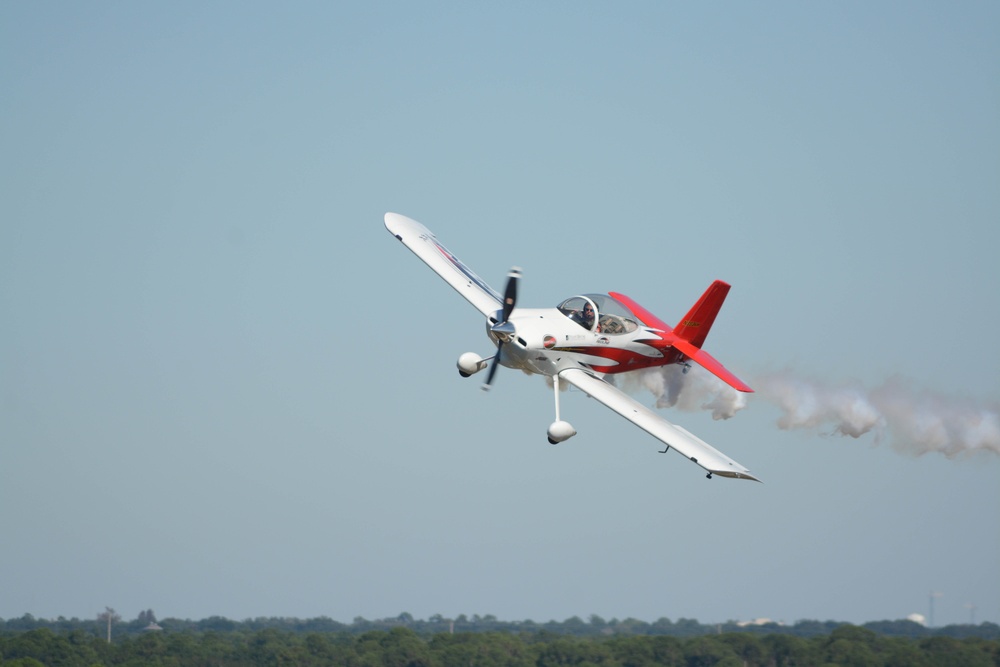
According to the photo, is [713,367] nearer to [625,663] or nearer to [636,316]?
[636,316]

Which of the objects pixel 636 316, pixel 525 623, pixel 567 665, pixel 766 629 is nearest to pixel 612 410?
pixel 636 316

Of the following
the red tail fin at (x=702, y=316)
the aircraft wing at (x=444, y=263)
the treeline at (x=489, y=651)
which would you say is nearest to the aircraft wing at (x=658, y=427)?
the aircraft wing at (x=444, y=263)

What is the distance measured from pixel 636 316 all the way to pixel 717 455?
8254 mm

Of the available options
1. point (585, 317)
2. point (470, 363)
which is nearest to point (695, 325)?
point (585, 317)

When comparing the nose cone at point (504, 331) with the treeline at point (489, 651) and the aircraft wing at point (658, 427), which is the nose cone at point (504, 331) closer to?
the aircraft wing at point (658, 427)

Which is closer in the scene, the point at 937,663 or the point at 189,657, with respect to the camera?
the point at 937,663

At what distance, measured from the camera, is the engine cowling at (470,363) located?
3816 cm

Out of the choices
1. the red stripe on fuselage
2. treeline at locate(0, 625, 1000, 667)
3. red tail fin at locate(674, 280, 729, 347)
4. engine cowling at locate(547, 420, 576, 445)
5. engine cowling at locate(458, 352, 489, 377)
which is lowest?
treeline at locate(0, 625, 1000, 667)

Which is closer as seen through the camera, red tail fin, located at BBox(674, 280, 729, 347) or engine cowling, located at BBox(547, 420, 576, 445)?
engine cowling, located at BBox(547, 420, 576, 445)

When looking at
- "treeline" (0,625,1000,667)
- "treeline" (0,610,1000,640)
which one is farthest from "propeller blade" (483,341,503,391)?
"treeline" (0,610,1000,640)

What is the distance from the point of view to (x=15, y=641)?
84.0 meters

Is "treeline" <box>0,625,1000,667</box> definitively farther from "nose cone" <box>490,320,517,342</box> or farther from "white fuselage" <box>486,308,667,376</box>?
"nose cone" <box>490,320,517,342</box>

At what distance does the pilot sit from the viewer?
39.8 metres

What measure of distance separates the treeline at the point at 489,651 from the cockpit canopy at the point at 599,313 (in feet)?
150
